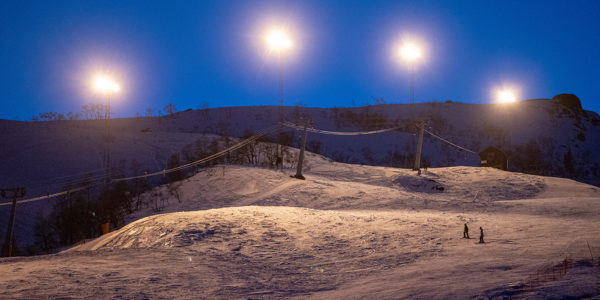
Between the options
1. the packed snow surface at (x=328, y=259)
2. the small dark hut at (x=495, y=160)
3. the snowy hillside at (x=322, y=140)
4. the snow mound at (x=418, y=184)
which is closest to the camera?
the packed snow surface at (x=328, y=259)

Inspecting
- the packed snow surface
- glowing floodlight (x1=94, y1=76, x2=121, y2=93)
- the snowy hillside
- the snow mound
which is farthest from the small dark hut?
glowing floodlight (x1=94, y1=76, x2=121, y2=93)

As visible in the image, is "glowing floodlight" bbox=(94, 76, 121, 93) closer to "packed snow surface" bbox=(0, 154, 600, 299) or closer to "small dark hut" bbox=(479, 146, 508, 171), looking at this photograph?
"packed snow surface" bbox=(0, 154, 600, 299)

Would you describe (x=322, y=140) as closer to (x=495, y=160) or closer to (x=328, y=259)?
(x=495, y=160)

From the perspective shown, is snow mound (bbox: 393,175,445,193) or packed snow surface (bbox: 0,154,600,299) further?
snow mound (bbox: 393,175,445,193)

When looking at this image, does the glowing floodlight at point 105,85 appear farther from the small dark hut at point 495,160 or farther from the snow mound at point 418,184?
the small dark hut at point 495,160

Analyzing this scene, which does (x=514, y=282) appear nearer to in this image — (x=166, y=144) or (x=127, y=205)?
(x=127, y=205)

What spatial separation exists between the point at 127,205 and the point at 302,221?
69.1 ft

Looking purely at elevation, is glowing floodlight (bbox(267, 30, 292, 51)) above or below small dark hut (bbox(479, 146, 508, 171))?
above

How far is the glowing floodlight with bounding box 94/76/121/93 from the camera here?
95.8 ft

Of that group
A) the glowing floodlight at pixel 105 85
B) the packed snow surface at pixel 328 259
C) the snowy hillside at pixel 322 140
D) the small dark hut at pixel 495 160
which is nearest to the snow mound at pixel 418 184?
the snowy hillside at pixel 322 140

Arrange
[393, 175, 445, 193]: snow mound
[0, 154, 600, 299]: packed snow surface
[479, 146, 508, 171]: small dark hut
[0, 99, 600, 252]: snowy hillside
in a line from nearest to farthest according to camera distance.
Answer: [0, 154, 600, 299]: packed snow surface, [393, 175, 445, 193]: snow mound, [479, 146, 508, 171]: small dark hut, [0, 99, 600, 252]: snowy hillside

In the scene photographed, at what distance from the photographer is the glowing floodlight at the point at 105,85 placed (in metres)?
29.2

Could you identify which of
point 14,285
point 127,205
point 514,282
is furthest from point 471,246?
point 127,205

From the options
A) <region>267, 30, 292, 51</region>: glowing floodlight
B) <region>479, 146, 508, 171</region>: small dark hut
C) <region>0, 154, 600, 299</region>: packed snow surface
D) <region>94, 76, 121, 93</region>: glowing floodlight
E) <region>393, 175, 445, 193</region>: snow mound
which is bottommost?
A: <region>0, 154, 600, 299</region>: packed snow surface
